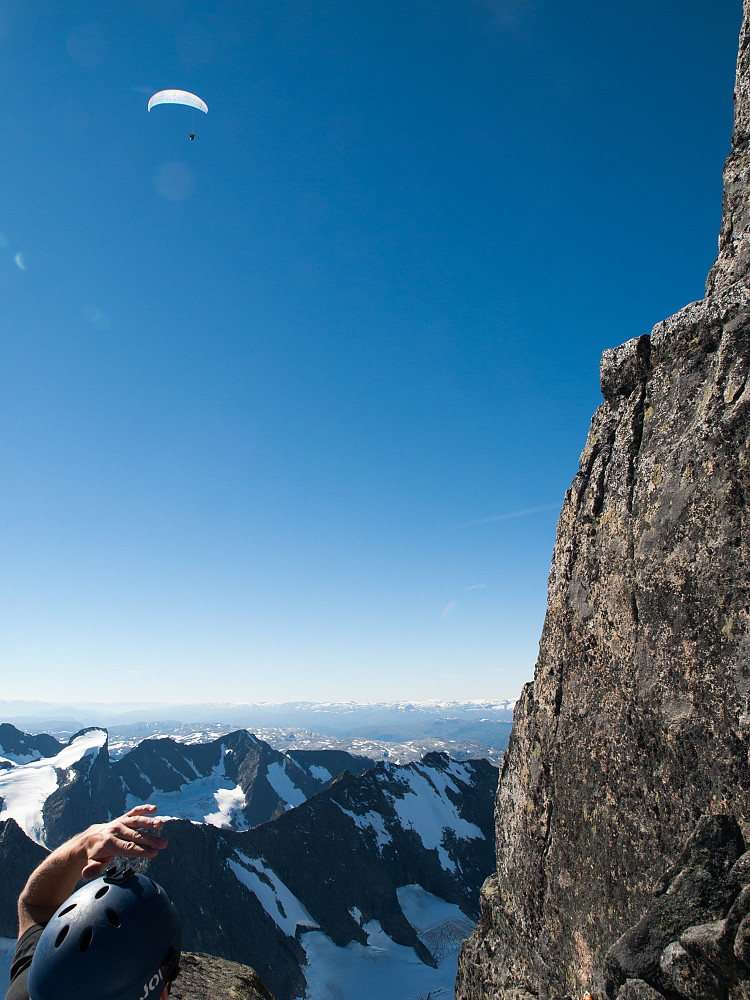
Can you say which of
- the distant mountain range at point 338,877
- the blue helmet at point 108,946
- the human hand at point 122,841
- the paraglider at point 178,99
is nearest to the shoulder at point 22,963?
the blue helmet at point 108,946

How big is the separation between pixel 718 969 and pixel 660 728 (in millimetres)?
2646

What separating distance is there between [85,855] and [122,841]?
494 mm

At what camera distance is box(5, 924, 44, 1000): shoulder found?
14.9 ft

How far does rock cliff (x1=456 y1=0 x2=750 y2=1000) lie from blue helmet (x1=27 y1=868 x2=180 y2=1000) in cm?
633

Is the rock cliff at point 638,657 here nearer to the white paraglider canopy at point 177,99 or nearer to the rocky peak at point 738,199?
the rocky peak at point 738,199

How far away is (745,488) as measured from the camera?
6996 mm

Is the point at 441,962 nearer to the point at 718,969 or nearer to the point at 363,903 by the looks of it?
the point at 363,903

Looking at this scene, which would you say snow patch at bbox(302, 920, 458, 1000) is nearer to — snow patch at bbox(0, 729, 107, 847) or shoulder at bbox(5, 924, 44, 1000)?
snow patch at bbox(0, 729, 107, 847)

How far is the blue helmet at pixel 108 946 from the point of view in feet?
14.0

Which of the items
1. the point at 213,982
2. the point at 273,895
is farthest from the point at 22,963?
the point at 273,895

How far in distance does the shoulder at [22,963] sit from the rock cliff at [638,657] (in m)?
7.28

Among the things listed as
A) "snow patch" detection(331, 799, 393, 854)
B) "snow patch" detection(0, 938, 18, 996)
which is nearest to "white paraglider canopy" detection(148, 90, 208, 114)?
"snow patch" detection(0, 938, 18, 996)

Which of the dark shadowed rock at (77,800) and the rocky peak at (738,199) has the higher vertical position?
the rocky peak at (738,199)

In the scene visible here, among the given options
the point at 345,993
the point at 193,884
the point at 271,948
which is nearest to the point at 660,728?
the point at 193,884
